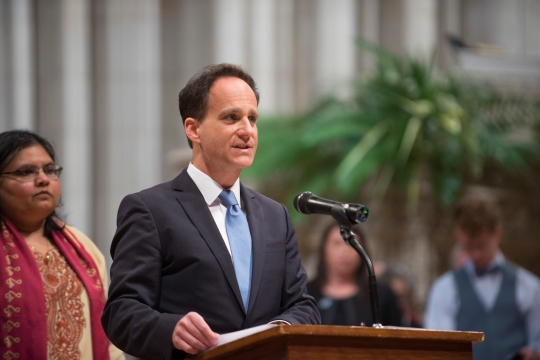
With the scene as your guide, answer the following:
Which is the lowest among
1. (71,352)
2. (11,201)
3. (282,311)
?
(71,352)

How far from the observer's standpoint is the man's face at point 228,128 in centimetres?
274

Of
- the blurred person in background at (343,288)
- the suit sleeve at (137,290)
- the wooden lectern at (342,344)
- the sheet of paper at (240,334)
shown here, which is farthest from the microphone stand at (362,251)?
the blurred person in background at (343,288)

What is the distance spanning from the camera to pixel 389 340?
2332 millimetres

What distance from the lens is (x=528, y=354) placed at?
5.15 m

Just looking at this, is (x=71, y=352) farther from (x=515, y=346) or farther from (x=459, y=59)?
(x=459, y=59)

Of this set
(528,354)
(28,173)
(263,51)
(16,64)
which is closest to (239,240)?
(28,173)

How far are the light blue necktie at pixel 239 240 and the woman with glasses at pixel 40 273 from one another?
0.85 metres

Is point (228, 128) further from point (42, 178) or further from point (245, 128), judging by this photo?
point (42, 178)

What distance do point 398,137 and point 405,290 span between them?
1.19 metres

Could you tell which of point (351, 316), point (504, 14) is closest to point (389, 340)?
→ point (351, 316)

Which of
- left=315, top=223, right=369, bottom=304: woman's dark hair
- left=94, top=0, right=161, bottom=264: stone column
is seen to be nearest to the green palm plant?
left=315, top=223, right=369, bottom=304: woman's dark hair

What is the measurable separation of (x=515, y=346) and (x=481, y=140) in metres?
2.01

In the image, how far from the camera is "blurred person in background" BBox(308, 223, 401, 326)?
506 centimetres

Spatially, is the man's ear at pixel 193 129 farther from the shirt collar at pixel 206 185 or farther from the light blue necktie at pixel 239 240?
the light blue necktie at pixel 239 240
